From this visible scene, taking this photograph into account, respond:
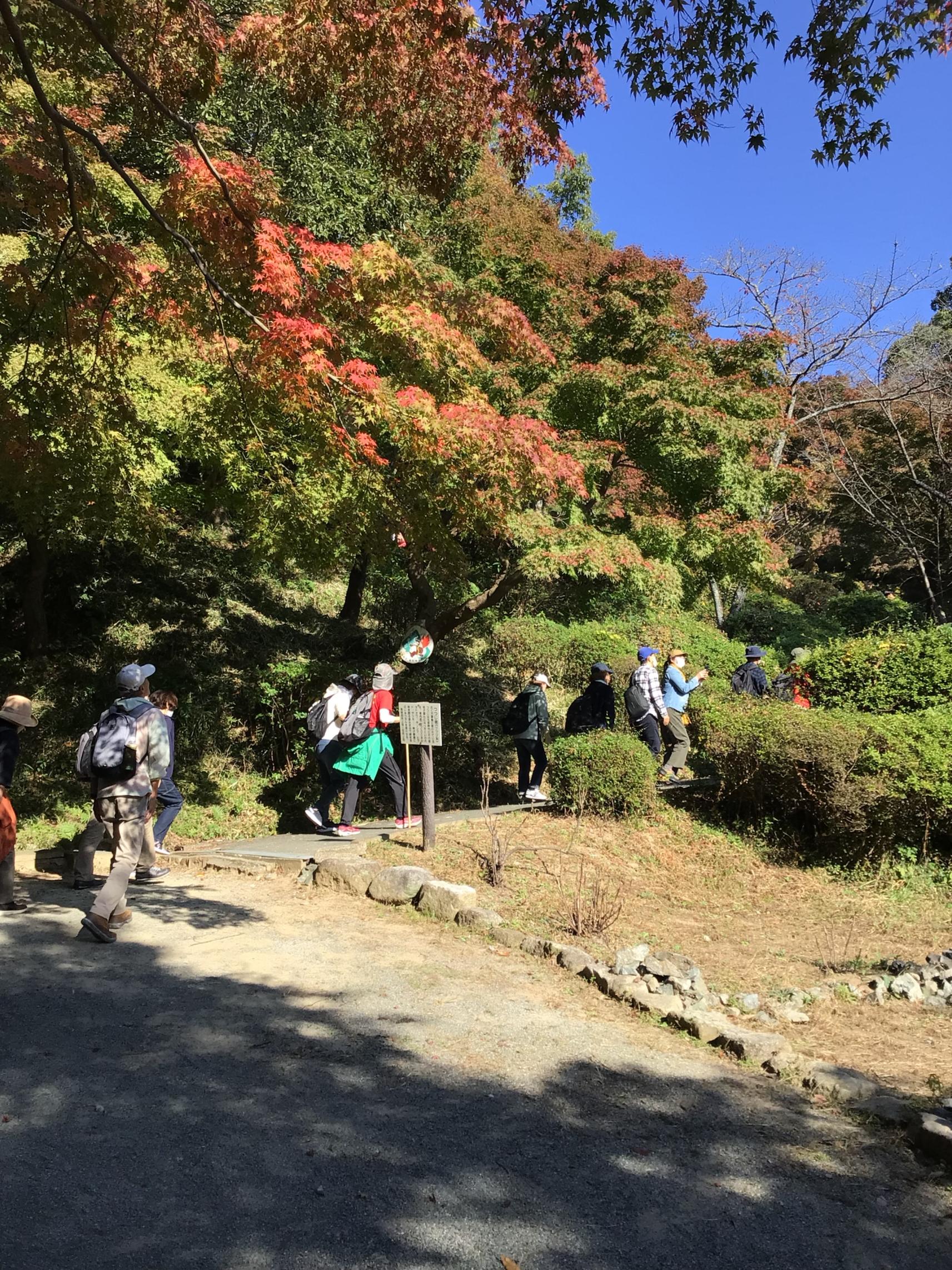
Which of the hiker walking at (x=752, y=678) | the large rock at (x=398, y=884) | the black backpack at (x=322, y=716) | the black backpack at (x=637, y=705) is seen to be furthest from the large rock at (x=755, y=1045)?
the hiker walking at (x=752, y=678)

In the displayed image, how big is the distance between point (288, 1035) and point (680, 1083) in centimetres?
185

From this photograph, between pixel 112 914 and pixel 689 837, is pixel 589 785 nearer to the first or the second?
pixel 689 837

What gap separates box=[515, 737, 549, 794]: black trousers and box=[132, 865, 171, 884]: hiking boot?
4036 mm

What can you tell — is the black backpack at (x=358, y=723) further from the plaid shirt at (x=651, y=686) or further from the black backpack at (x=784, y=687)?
the black backpack at (x=784, y=687)

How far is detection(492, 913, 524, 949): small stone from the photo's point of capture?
18.3 ft

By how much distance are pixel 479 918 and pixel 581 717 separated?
3.97 m

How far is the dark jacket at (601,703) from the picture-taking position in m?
9.49

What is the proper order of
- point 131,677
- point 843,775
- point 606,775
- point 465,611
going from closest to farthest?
1. point 131,677
2. point 843,775
3. point 606,775
4. point 465,611

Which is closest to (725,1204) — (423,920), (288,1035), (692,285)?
(288,1035)

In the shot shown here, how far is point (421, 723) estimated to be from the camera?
752 cm

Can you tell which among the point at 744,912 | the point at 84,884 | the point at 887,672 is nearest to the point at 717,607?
the point at 887,672

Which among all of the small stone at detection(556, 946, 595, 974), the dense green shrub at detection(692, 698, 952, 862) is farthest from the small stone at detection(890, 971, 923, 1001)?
the dense green shrub at detection(692, 698, 952, 862)

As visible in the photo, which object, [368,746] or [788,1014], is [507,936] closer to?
[788,1014]

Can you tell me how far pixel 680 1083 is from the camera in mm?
3863
